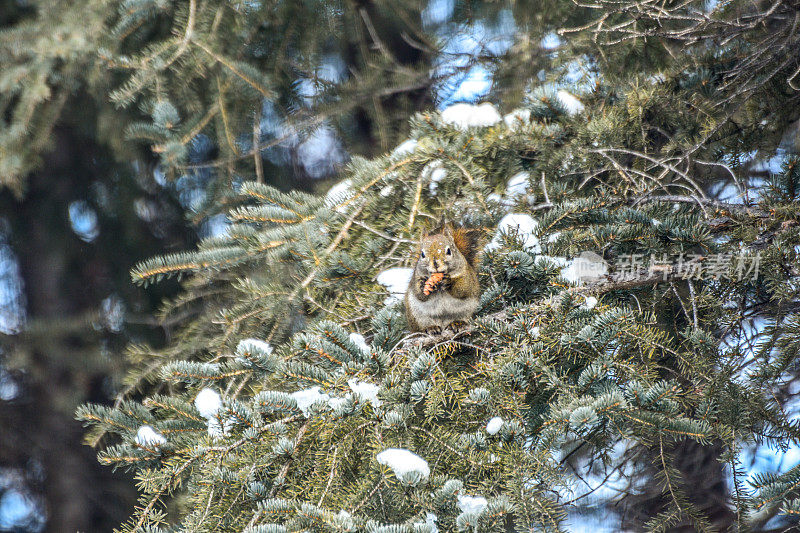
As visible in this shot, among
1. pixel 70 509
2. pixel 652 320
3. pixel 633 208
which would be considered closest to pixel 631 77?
pixel 633 208

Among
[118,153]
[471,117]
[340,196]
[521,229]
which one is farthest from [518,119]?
[118,153]

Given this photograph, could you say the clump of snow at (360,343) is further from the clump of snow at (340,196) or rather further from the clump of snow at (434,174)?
the clump of snow at (434,174)

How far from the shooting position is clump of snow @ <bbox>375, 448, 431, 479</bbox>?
3.83 ft

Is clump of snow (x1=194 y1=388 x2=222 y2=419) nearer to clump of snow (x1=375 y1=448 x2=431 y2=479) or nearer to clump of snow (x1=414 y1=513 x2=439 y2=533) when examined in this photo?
clump of snow (x1=375 y1=448 x2=431 y2=479)

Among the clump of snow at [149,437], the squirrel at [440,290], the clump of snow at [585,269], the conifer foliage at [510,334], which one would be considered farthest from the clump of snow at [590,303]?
the clump of snow at [149,437]

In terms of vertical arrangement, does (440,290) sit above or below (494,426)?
above

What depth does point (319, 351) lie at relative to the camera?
4.77ft

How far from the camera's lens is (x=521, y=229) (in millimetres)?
1824

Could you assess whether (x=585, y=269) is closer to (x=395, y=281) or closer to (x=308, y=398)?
(x=395, y=281)

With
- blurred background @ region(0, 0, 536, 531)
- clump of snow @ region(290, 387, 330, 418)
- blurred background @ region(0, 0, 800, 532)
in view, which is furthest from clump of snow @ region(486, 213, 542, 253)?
blurred background @ region(0, 0, 536, 531)

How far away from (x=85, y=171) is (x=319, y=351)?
3100 mm

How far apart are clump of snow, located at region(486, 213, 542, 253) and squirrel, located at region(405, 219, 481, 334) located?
0.16m

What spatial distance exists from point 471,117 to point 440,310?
0.69 meters

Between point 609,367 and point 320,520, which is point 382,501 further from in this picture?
point 609,367
